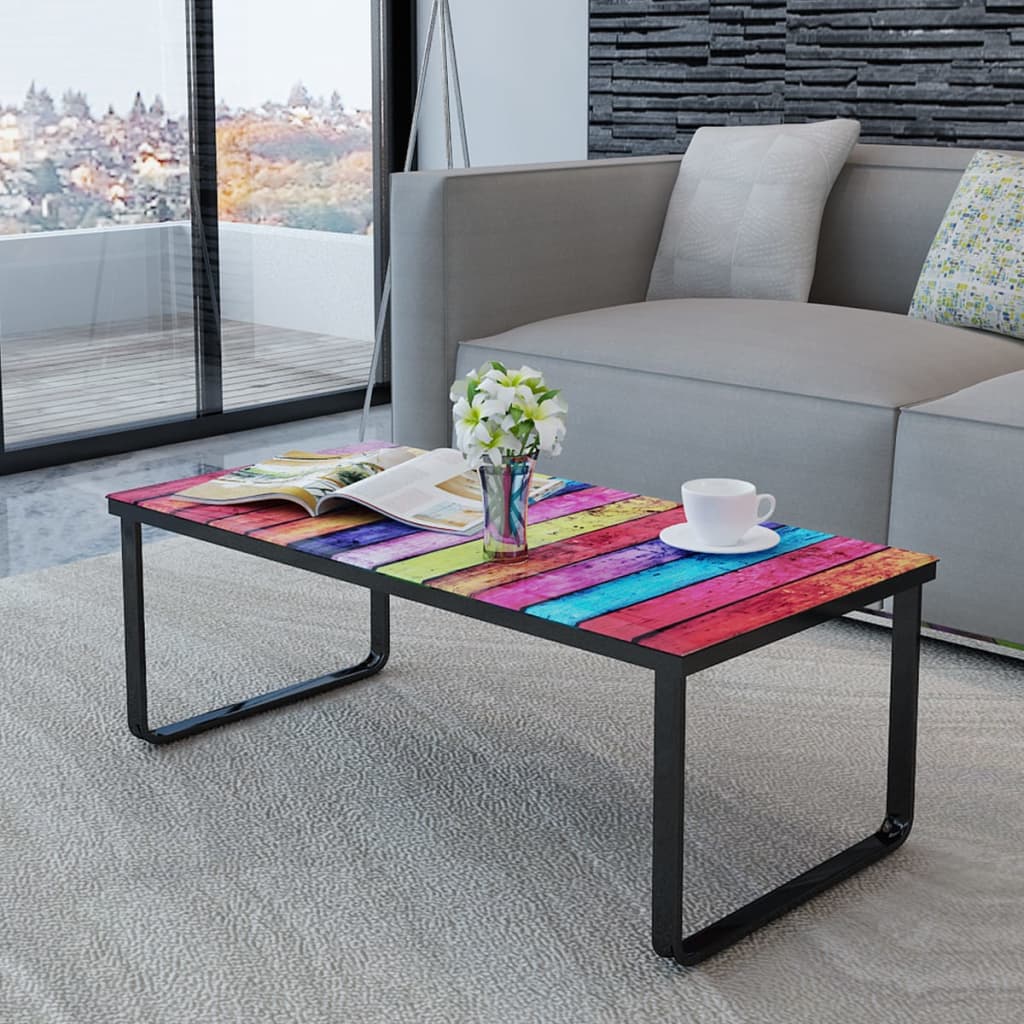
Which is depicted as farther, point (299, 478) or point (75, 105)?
point (75, 105)

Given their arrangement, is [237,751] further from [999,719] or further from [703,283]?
[703,283]

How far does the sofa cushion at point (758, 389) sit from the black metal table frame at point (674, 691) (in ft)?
2.35

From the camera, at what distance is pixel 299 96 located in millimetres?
4352

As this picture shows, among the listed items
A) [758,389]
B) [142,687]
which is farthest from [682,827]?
[758,389]

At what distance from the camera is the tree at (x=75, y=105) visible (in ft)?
12.3

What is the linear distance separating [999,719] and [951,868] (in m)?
0.49

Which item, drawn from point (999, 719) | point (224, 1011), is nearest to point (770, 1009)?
point (224, 1011)

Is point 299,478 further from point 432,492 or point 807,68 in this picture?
point 807,68

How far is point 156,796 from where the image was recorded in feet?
6.72

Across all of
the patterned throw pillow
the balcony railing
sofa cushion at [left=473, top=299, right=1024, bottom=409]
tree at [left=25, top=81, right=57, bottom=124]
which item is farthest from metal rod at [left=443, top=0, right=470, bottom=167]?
the patterned throw pillow

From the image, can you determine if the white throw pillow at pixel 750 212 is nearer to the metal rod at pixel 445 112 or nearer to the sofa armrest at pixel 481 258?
the sofa armrest at pixel 481 258

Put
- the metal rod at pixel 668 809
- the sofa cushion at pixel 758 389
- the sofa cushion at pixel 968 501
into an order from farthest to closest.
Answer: the sofa cushion at pixel 758 389 → the sofa cushion at pixel 968 501 → the metal rod at pixel 668 809

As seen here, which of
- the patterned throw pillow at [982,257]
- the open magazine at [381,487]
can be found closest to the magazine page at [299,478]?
the open magazine at [381,487]

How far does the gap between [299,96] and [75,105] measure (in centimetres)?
77
